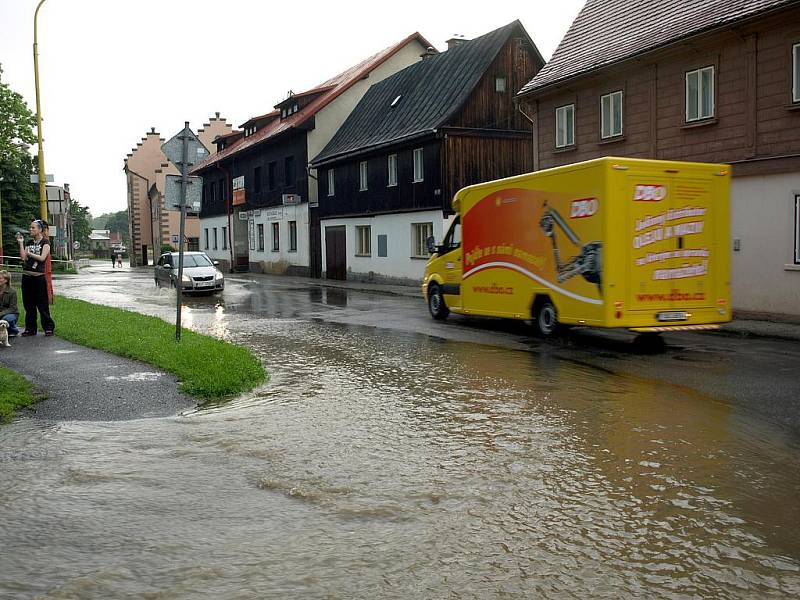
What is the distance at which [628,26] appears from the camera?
2188 centimetres

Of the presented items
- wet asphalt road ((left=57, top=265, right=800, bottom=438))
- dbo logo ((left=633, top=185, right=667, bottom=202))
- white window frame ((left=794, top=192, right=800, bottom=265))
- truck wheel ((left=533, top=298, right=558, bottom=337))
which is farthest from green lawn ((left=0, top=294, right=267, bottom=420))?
white window frame ((left=794, top=192, right=800, bottom=265))

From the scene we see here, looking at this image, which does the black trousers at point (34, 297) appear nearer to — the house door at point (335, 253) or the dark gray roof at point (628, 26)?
the dark gray roof at point (628, 26)

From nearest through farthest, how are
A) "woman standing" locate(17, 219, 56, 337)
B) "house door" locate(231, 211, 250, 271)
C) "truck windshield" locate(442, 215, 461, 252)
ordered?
"woman standing" locate(17, 219, 56, 337)
"truck windshield" locate(442, 215, 461, 252)
"house door" locate(231, 211, 250, 271)

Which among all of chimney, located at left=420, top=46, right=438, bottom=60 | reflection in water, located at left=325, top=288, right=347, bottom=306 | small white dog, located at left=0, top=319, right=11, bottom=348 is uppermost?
chimney, located at left=420, top=46, right=438, bottom=60

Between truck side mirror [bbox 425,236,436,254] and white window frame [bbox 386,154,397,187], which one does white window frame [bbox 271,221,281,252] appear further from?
truck side mirror [bbox 425,236,436,254]

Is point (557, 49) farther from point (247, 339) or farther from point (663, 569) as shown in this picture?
point (663, 569)

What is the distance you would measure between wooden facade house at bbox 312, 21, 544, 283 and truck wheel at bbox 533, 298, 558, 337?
1512cm

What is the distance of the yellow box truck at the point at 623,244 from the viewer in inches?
476

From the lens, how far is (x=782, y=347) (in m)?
12.9

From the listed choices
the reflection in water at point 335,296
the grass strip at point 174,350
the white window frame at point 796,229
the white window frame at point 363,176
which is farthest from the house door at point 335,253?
the white window frame at point 796,229

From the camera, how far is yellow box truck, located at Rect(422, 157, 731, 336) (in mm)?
12102

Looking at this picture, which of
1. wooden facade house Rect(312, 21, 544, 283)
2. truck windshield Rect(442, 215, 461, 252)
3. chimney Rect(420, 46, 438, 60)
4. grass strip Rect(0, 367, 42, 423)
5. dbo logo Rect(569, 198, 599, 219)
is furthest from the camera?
chimney Rect(420, 46, 438, 60)

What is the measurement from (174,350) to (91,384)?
2.19 meters

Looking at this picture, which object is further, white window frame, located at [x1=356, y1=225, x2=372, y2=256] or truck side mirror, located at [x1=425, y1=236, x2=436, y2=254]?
white window frame, located at [x1=356, y1=225, x2=372, y2=256]
